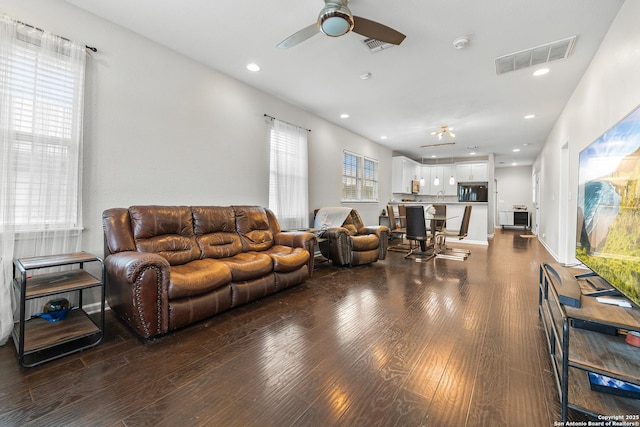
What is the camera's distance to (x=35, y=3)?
2.20 metres

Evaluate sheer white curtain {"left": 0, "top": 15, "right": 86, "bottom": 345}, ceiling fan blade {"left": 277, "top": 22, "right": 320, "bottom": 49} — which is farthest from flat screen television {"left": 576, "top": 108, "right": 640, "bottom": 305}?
sheer white curtain {"left": 0, "top": 15, "right": 86, "bottom": 345}

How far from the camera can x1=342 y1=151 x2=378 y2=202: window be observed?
6.16 m

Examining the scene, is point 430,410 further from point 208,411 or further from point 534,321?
point 534,321

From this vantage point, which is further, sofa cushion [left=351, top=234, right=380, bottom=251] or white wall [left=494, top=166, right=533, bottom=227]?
white wall [left=494, top=166, right=533, bottom=227]

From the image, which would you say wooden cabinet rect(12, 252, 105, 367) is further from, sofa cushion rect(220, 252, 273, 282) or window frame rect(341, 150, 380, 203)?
window frame rect(341, 150, 380, 203)

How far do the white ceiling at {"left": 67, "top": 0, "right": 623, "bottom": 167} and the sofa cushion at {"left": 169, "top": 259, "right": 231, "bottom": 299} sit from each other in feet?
7.84

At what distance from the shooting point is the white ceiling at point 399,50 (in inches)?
92.7

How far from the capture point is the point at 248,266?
2691mm

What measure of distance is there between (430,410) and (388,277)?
2.57 meters

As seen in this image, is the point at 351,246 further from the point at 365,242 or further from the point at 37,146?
the point at 37,146

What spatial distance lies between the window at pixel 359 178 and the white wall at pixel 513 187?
302 inches

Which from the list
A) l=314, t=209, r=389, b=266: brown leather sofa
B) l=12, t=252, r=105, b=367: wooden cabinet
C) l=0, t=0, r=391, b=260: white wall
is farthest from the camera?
l=314, t=209, r=389, b=266: brown leather sofa

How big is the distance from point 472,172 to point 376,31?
7905 millimetres

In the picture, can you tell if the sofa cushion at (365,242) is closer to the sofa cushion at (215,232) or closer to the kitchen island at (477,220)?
the sofa cushion at (215,232)
